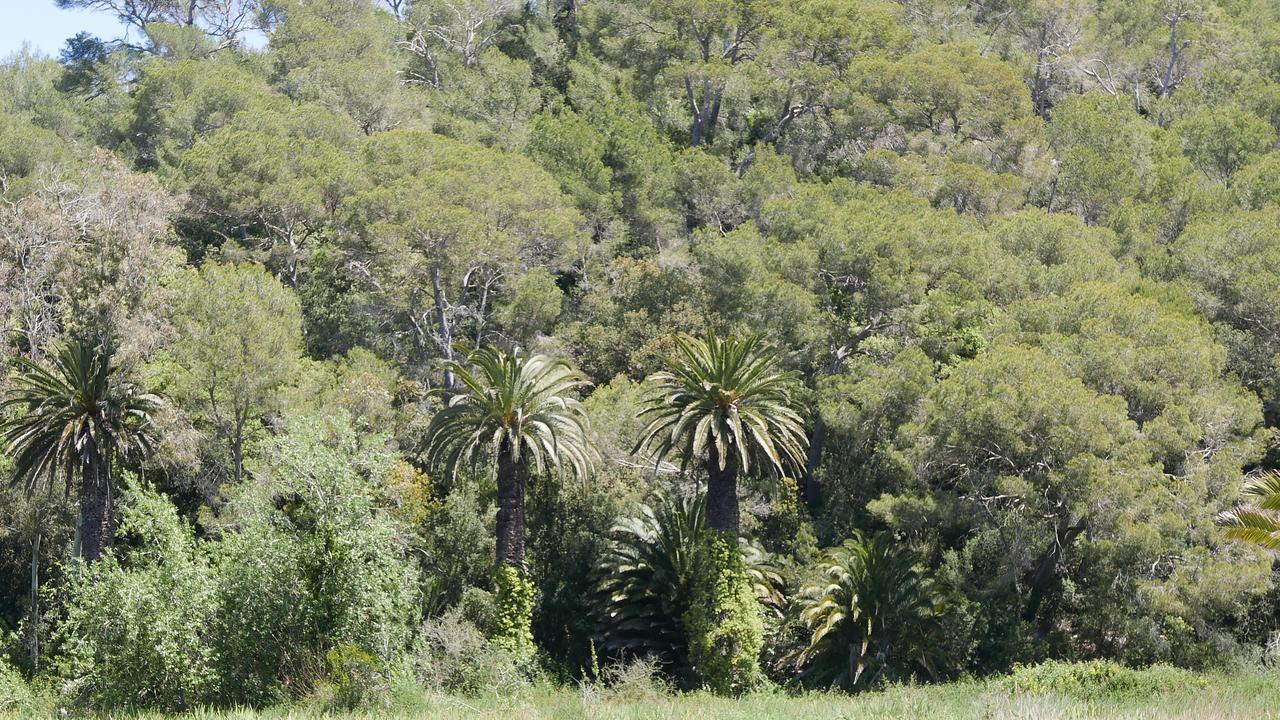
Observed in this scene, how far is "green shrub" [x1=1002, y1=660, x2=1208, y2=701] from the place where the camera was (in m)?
25.8

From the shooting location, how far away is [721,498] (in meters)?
32.3

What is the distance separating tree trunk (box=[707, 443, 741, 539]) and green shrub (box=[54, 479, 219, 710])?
11978mm

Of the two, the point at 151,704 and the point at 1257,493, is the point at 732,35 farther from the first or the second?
the point at 151,704

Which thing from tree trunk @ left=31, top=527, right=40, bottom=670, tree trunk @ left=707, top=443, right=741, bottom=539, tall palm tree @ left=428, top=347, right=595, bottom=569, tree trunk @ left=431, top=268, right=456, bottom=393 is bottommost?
tree trunk @ left=31, top=527, right=40, bottom=670

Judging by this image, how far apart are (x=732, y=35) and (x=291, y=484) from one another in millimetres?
43738

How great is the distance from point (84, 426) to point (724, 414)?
15.9 m

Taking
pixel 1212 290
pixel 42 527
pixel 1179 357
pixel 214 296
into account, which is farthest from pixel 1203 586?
pixel 42 527

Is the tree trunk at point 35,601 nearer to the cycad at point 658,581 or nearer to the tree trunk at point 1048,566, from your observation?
the cycad at point 658,581

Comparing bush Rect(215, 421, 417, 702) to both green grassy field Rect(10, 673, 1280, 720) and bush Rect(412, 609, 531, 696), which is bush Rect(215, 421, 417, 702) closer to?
green grassy field Rect(10, 673, 1280, 720)

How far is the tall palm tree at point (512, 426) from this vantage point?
31.2 m

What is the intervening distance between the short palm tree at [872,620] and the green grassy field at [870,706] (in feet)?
10.4

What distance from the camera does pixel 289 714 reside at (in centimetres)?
2256

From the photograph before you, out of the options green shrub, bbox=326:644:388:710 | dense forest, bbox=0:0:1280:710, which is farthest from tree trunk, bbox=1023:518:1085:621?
green shrub, bbox=326:644:388:710

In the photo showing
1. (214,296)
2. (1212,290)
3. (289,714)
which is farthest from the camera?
(1212,290)
